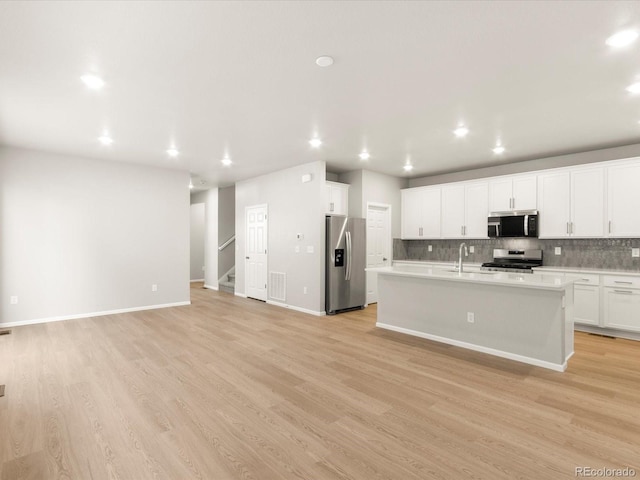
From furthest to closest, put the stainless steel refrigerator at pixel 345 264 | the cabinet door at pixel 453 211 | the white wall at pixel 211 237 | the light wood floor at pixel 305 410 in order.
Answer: the white wall at pixel 211 237
the cabinet door at pixel 453 211
the stainless steel refrigerator at pixel 345 264
the light wood floor at pixel 305 410

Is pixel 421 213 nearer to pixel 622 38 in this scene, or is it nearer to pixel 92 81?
pixel 622 38

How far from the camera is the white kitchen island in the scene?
3.61 meters

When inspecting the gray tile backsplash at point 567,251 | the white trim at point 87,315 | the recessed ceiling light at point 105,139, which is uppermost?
the recessed ceiling light at point 105,139

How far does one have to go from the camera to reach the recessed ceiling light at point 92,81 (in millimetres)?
2984

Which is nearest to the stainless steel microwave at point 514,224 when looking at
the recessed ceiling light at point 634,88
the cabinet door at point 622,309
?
the cabinet door at point 622,309

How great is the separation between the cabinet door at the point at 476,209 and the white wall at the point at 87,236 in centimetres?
581

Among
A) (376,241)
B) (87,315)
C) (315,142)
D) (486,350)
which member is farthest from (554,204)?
(87,315)

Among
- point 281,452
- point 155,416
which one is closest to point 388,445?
point 281,452

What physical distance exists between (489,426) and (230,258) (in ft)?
26.2

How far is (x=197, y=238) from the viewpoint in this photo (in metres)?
11.0

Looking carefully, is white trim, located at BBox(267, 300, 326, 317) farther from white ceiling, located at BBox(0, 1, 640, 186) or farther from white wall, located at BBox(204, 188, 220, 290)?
white ceiling, located at BBox(0, 1, 640, 186)

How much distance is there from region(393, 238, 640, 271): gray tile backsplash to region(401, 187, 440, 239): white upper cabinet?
439mm

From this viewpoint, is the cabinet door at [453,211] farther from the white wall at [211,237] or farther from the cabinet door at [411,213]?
the white wall at [211,237]

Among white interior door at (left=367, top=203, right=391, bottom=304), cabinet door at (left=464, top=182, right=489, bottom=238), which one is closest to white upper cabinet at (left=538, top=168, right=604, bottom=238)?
cabinet door at (left=464, top=182, right=489, bottom=238)
